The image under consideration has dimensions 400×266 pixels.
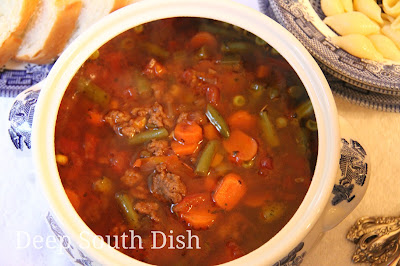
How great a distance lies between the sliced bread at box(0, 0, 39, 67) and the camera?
262 cm

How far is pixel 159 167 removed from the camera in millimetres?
1831

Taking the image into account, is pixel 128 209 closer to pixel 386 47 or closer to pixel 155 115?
pixel 155 115

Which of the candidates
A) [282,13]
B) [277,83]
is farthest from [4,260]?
[282,13]

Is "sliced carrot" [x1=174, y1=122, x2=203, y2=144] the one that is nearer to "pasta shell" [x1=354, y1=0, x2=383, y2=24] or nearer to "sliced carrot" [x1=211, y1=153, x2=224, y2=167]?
"sliced carrot" [x1=211, y1=153, x2=224, y2=167]

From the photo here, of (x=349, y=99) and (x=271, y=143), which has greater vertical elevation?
(x=271, y=143)

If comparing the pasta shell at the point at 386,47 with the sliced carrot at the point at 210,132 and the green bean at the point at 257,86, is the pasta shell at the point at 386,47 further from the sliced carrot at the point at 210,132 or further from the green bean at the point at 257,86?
the sliced carrot at the point at 210,132

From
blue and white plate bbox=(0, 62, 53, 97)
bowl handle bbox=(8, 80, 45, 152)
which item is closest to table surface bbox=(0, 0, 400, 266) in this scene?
blue and white plate bbox=(0, 62, 53, 97)

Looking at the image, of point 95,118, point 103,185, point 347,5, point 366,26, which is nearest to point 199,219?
point 103,185

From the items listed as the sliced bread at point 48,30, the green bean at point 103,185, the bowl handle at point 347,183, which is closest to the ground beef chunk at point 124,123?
the green bean at point 103,185

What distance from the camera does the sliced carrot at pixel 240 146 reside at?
6.00 ft

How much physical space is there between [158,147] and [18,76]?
124cm

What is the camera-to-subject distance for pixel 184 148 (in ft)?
6.12

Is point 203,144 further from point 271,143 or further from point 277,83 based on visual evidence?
point 277,83

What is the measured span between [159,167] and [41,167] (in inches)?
18.1
